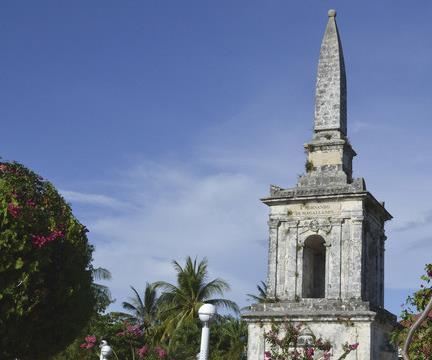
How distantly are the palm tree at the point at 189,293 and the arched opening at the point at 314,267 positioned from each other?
49.5 ft

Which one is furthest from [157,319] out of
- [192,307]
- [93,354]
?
[93,354]

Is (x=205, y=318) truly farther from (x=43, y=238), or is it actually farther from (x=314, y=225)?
(x=314, y=225)

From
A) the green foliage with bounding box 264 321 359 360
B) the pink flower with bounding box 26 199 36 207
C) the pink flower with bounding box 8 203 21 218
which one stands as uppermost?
the pink flower with bounding box 26 199 36 207

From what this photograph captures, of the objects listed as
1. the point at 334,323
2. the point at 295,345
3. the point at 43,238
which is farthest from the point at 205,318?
the point at 334,323

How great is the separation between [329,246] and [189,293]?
60.7 ft

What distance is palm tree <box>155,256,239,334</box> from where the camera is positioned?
3931 centimetres

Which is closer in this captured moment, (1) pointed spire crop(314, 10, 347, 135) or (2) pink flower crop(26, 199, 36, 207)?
(2) pink flower crop(26, 199, 36, 207)

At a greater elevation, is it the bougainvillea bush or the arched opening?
the arched opening

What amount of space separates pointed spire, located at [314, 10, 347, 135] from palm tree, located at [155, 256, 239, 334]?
17008mm

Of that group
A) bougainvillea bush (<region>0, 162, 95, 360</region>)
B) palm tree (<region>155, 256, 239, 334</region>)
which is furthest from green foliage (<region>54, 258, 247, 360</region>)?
bougainvillea bush (<region>0, 162, 95, 360</region>)

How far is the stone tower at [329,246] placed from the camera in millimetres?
21406

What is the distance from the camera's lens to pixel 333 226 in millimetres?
22391

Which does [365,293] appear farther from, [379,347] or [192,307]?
[192,307]

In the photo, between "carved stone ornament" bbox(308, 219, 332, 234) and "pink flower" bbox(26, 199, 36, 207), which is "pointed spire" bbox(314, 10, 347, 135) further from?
"pink flower" bbox(26, 199, 36, 207)
